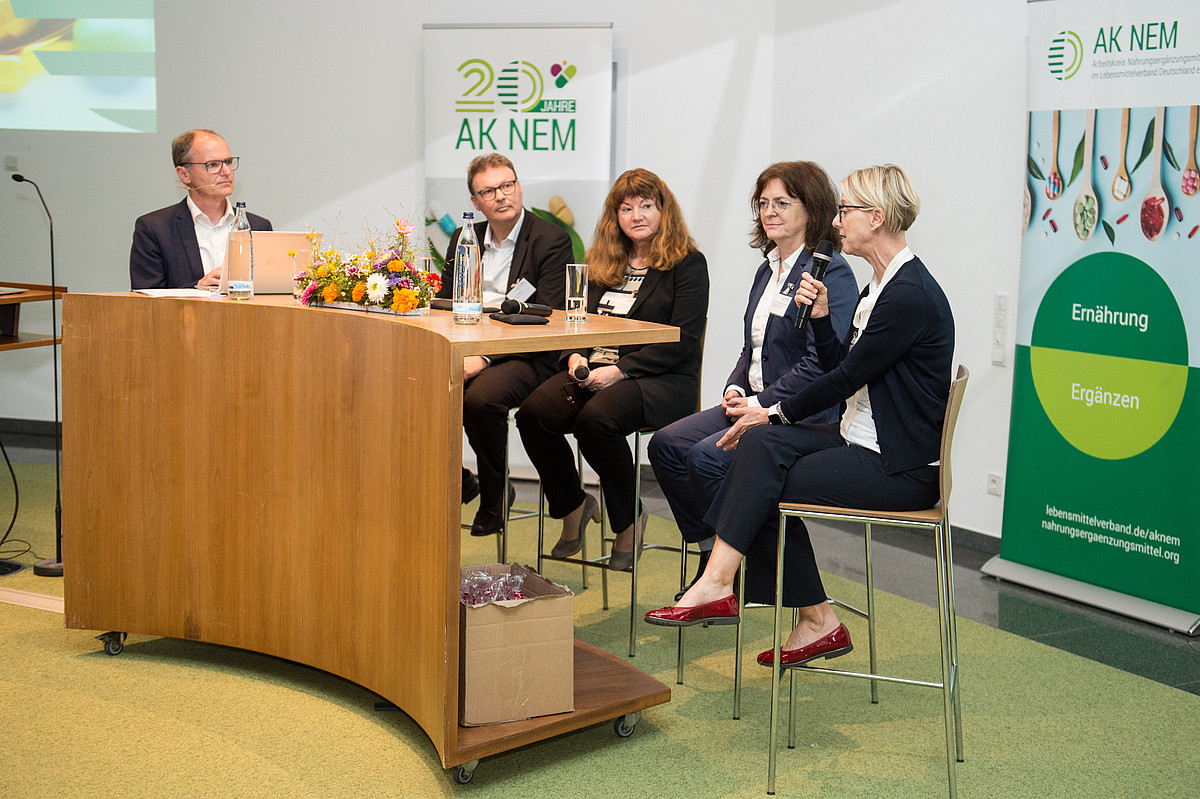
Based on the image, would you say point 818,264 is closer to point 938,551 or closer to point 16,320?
point 938,551

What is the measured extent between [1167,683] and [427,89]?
4.27 meters

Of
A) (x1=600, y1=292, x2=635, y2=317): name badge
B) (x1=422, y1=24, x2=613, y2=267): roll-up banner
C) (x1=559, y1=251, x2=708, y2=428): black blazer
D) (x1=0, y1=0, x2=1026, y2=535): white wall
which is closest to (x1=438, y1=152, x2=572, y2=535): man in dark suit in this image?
(x1=600, y1=292, x2=635, y2=317): name badge

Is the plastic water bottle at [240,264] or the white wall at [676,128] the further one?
the white wall at [676,128]

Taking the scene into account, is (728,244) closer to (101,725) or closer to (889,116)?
(889,116)

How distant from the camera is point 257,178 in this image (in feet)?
19.2

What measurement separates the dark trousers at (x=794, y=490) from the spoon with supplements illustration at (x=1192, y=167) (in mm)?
1683

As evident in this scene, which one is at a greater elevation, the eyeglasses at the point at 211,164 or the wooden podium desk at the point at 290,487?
the eyeglasses at the point at 211,164

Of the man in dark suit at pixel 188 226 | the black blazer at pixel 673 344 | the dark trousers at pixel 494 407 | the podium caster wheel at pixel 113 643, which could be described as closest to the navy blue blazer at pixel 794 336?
the black blazer at pixel 673 344

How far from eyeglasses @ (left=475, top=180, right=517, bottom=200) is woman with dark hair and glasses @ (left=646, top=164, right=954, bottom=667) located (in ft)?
4.80

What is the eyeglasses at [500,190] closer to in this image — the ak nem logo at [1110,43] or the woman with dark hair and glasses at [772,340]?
the woman with dark hair and glasses at [772,340]

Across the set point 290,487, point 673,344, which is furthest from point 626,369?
point 290,487

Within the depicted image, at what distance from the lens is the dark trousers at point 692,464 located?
3.05 m

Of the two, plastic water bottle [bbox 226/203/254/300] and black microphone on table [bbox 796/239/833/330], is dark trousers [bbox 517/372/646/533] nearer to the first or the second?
black microphone on table [bbox 796/239/833/330]

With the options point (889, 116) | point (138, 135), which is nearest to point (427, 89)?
point (138, 135)
